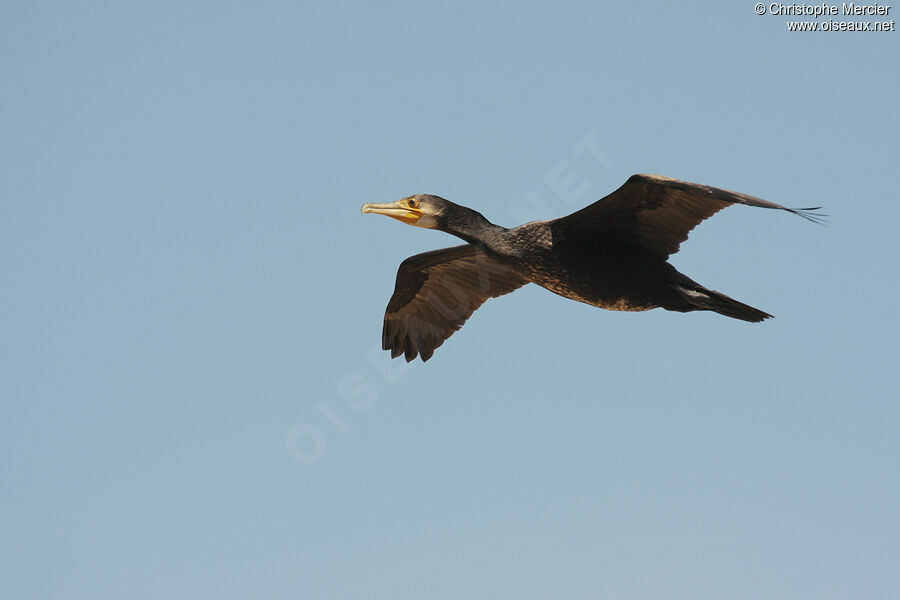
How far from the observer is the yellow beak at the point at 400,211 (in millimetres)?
9305

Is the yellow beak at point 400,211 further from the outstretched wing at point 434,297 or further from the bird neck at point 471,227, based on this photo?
the outstretched wing at point 434,297

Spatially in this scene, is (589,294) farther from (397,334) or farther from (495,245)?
(397,334)

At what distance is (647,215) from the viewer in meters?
8.34

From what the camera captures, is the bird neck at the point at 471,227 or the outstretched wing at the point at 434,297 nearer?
the bird neck at the point at 471,227

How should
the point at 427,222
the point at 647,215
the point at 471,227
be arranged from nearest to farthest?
1. the point at 647,215
2. the point at 471,227
3. the point at 427,222

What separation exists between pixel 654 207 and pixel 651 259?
1.82 ft

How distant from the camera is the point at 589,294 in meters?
8.63

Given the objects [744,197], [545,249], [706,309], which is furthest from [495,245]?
[744,197]

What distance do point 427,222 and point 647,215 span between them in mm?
2085

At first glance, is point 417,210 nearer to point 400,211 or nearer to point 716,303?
point 400,211

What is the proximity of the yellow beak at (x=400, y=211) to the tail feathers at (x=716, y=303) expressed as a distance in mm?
2485

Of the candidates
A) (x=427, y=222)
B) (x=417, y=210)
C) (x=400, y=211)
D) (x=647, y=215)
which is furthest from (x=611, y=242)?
(x=400, y=211)

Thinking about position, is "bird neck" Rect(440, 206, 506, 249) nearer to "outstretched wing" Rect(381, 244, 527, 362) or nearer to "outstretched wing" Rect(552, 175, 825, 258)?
"outstretched wing" Rect(552, 175, 825, 258)

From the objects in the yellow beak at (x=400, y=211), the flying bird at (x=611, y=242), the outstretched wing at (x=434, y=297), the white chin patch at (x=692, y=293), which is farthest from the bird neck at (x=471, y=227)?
the white chin patch at (x=692, y=293)
